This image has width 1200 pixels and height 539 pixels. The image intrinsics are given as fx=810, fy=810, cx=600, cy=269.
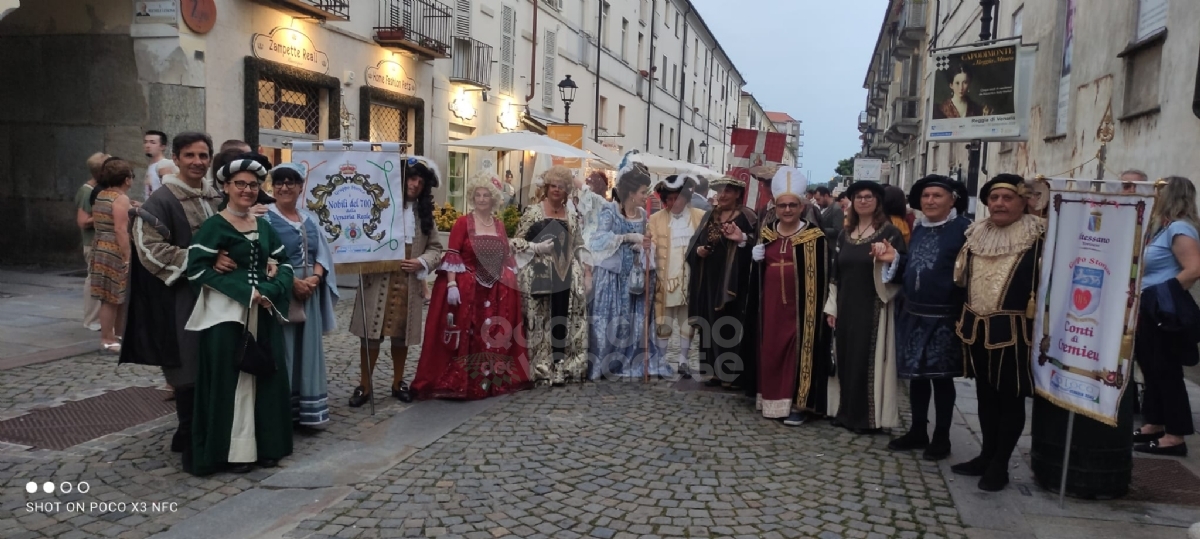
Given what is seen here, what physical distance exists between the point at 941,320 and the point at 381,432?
3400mm

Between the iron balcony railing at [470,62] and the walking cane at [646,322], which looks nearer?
the walking cane at [646,322]

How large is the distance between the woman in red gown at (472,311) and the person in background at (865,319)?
2415mm

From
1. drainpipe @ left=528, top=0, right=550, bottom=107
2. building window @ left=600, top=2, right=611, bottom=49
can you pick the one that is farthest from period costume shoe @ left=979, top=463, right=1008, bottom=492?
building window @ left=600, top=2, right=611, bottom=49

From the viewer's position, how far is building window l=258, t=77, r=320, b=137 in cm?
1226

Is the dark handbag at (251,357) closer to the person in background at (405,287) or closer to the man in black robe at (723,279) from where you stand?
the person in background at (405,287)

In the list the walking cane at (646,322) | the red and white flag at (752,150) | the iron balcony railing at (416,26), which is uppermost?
the iron balcony railing at (416,26)

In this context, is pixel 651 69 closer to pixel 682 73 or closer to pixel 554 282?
pixel 682 73

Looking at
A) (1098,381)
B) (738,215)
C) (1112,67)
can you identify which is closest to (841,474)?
(1098,381)

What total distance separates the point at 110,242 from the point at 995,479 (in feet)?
22.2

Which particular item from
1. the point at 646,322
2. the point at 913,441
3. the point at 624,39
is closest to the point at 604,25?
the point at 624,39

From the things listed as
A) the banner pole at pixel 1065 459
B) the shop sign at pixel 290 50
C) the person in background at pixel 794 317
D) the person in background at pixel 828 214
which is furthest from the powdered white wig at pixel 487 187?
the shop sign at pixel 290 50

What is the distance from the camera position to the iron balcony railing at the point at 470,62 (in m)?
17.7

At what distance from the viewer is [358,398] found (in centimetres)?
562

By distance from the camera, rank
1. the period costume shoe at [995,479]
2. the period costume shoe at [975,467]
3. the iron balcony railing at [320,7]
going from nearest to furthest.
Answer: the period costume shoe at [995,479] → the period costume shoe at [975,467] → the iron balcony railing at [320,7]
